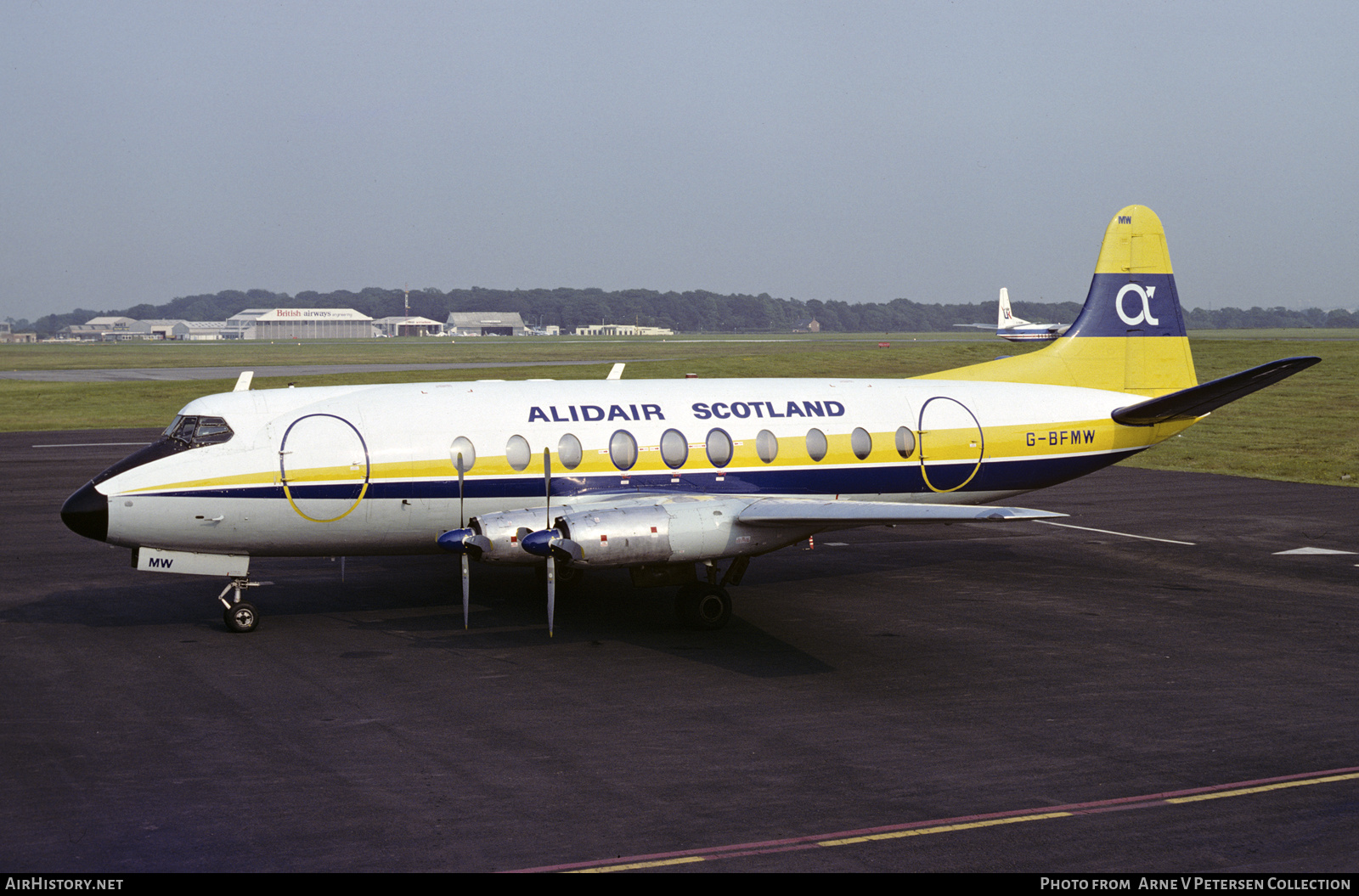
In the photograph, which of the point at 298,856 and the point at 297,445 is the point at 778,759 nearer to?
the point at 298,856

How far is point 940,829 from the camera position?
1063 centimetres

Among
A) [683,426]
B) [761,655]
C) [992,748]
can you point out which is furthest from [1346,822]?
[683,426]

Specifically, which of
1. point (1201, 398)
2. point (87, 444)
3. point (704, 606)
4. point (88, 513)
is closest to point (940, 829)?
point (704, 606)

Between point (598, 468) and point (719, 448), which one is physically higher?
point (719, 448)

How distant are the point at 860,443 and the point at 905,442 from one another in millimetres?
983

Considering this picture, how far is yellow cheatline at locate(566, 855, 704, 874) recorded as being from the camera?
31.9ft

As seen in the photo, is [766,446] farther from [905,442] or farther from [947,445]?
[947,445]

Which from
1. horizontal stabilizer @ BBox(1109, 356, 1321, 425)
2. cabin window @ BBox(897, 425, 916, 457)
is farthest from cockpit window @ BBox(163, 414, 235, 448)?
horizontal stabilizer @ BBox(1109, 356, 1321, 425)

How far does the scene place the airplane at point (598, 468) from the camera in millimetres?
17266

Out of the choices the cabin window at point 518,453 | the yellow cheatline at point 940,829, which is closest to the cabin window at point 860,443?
the cabin window at point 518,453

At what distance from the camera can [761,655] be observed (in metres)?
17.3

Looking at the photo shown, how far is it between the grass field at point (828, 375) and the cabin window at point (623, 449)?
27668mm

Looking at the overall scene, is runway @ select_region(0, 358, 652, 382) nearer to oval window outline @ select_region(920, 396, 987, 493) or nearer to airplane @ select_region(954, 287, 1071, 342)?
airplane @ select_region(954, 287, 1071, 342)

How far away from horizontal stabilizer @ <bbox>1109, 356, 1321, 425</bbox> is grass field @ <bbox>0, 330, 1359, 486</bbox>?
17.4m
